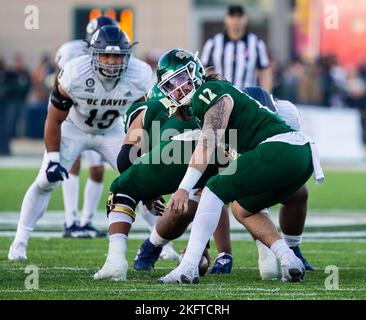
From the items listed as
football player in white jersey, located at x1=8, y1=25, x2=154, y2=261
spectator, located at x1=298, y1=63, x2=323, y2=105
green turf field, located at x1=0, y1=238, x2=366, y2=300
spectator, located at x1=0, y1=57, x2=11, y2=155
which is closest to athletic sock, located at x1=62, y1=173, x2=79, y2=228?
green turf field, located at x1=0, y1=238, x2=366, y2=300

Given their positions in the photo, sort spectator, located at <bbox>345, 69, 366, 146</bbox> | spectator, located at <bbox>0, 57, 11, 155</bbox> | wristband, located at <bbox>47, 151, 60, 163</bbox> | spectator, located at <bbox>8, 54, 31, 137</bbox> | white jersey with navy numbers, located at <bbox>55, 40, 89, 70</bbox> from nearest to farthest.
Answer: wristband, located at <bbox>47, 151, 60, 163</bbox> → white jersey with navy numbers, located at <bbox>55, 40, 89, 70</bbox> → spectator, located at <bbox>0, 57, 11, 155</bbox> → spectator, located at <bbox>8, 54, 31, 137</bbox> → spectator, located at <bbox>345, 69, 366, 146</bbox>

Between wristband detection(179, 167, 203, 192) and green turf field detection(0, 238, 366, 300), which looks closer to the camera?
green turf field detection(0, 238, 366, 300)

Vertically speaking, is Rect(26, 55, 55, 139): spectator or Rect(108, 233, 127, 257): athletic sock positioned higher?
Rect(108, 233, 127, 257): athletic sock

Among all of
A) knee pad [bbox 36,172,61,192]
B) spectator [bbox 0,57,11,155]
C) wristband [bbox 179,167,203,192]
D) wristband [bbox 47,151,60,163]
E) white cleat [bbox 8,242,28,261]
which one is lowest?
spectator [bbox 0,57,11,155]

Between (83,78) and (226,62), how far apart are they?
336 centimetres

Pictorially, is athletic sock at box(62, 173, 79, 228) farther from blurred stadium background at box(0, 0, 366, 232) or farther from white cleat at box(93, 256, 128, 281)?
blurred stadium background at box(0, 0, 366, 232)

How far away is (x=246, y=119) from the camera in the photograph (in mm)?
6395

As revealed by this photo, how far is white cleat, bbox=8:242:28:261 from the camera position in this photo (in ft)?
24.9

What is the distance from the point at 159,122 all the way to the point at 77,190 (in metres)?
2.67

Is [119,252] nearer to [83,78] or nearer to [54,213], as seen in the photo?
[83,78]

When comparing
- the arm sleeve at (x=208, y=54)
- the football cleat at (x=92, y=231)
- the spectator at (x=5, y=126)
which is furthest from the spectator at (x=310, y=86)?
the football cleat at (x=92, y=231)

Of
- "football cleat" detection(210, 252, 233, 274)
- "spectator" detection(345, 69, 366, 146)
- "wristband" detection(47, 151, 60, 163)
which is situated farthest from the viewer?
"spectator" detection(345, 69, 366, 146)

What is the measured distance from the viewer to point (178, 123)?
684cm

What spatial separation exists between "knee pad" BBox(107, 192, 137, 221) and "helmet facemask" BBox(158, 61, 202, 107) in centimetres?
62
